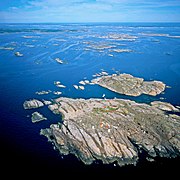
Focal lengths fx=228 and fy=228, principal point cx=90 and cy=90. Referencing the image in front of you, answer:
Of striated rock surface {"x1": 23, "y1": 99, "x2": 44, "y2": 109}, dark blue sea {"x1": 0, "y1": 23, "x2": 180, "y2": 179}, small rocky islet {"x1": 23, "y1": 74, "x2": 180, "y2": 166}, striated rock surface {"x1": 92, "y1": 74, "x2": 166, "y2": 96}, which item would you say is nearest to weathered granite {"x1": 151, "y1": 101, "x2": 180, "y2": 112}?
small rocky islet {"x1": 23, "y1": 74, "x2": 180, "y2": 166}

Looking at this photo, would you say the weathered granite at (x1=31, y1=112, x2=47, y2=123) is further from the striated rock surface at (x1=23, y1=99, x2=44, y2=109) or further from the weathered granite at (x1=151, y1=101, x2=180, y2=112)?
the weathered granite at (x1=151, y1=101, x2=180, y2=112)

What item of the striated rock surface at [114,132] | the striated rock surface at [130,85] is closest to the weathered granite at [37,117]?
the striated rock surface at [114,132]

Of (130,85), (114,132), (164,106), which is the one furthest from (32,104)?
(164,106)

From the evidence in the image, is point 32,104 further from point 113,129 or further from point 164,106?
point 164,106

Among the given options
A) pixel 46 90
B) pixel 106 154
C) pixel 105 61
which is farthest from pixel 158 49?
pixel 106 154

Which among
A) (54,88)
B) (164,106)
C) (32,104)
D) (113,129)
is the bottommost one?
(54,88)

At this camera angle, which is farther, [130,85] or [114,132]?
[130,85]

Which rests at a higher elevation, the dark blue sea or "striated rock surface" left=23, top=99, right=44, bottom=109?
"striated rock surface" left=23, top=99, right=44, bottom=109

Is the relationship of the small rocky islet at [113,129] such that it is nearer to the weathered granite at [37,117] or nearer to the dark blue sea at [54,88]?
the dark blue sea at [54,88]
